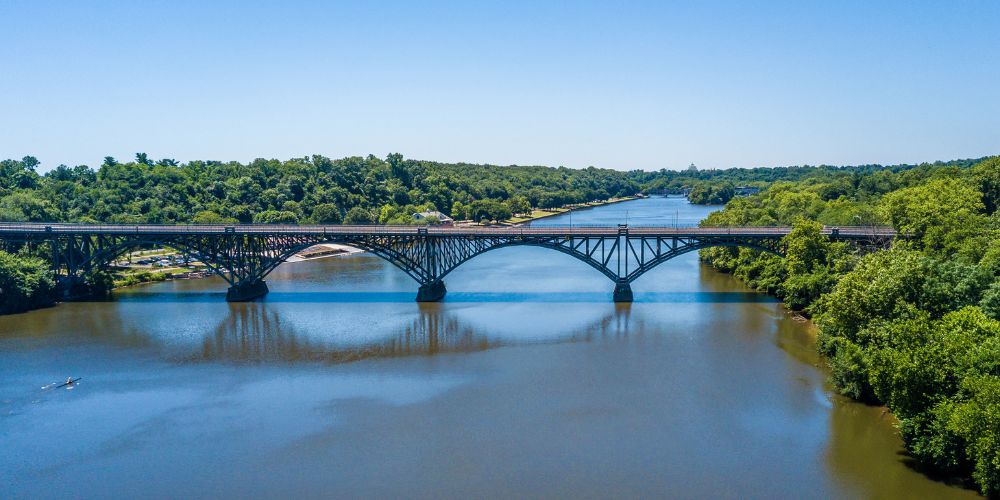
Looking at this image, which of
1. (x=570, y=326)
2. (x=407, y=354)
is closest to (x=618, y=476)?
(x=407, y=354)

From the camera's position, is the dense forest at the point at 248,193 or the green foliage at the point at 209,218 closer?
the green foliage at the point at 209,218

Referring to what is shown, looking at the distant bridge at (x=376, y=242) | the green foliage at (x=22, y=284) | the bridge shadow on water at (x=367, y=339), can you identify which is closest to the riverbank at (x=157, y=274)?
the distant bridge at (x=376, y=242)

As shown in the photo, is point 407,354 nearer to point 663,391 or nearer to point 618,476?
point 663,391

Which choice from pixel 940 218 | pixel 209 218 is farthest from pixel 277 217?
pixel 940 218

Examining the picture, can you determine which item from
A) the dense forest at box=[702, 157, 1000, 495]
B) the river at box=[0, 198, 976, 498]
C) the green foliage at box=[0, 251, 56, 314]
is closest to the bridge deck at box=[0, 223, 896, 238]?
the dense forest at box=[702, 157, 1000, 495]

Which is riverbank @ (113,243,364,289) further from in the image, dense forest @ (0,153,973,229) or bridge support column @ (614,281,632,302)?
bridge support column @ (614,281,632,302)

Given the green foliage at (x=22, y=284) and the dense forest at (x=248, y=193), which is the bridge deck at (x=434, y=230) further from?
the dense forest at (x=248, y=193)

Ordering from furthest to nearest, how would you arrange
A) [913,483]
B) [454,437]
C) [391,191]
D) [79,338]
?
[391,191] → [79,338] → [454,437] → [913,483]
